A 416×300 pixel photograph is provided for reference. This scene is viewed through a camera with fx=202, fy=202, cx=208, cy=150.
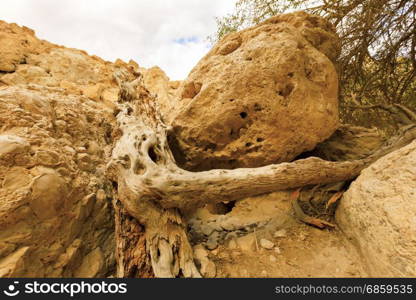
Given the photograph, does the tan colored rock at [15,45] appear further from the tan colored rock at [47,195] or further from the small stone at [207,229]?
the small stone at [207,229]

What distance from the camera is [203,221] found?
8.62ft

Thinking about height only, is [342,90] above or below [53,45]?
below

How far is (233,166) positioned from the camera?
2920 millimetres

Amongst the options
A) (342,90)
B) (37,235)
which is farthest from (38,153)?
(342,90)

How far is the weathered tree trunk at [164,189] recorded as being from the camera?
5.98 ft

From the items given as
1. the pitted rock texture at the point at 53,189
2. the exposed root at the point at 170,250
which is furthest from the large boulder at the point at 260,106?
the pitted rock texture at the point at 53,189

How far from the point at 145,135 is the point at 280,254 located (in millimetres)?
1919

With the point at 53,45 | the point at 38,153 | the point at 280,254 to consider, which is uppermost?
the point at 53,45

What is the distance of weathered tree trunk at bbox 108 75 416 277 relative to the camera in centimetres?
182

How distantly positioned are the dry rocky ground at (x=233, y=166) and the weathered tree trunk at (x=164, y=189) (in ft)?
1.13

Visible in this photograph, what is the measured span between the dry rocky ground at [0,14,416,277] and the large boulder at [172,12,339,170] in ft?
0.05

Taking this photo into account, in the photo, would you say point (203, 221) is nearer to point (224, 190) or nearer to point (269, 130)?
point (224, 190)

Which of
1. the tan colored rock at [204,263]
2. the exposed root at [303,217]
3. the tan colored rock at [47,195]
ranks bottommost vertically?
the tan colored rock at [204,263]

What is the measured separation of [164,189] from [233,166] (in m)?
1.31
